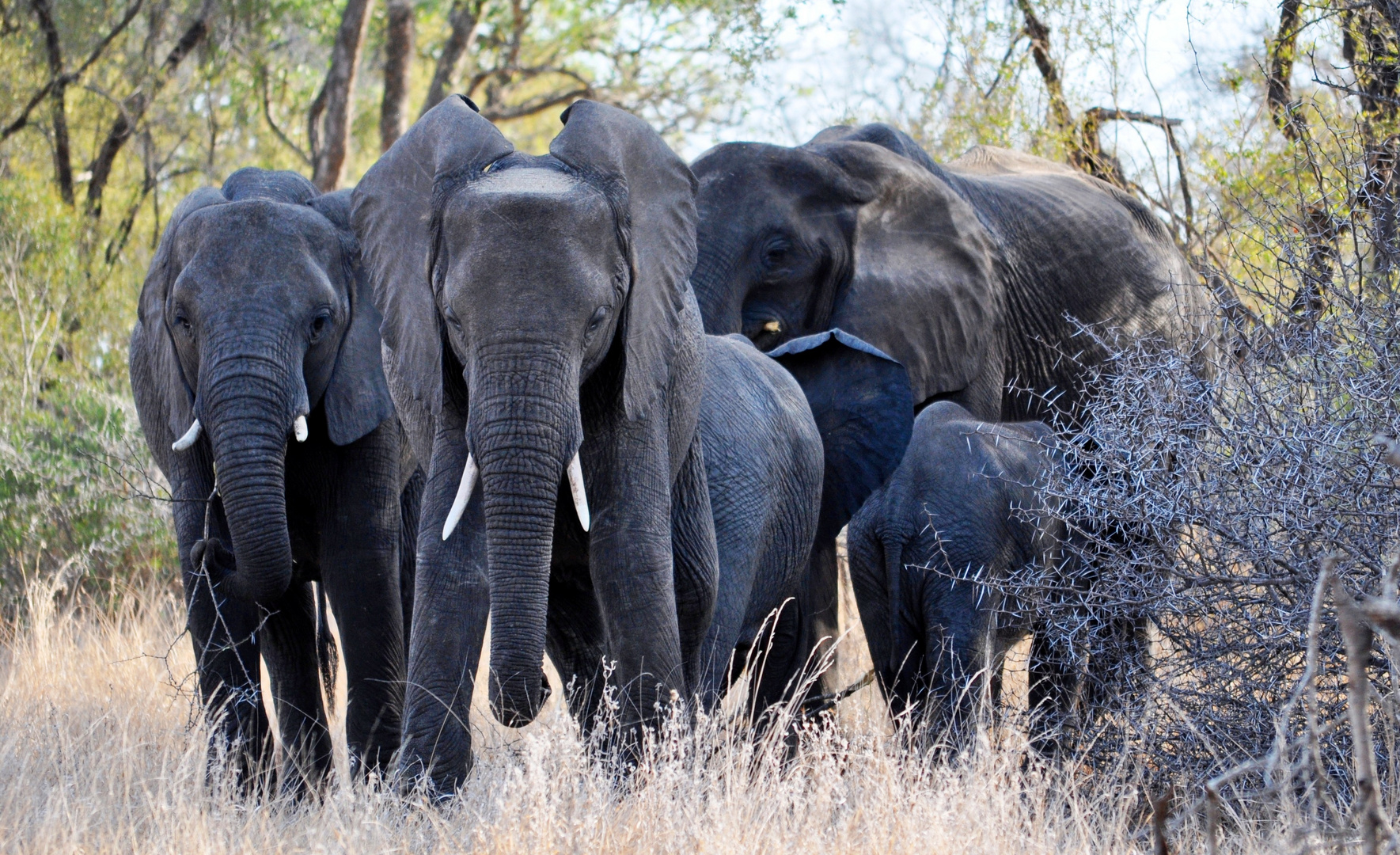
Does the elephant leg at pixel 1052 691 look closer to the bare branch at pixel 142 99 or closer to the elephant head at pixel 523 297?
the elephant head at pixel 523 297

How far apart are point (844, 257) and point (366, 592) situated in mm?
2620

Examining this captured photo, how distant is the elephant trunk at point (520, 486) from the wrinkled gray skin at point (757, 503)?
2.96 feet

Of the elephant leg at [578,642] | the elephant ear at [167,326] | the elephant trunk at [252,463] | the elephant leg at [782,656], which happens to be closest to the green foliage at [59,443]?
the elephant ear at [167,326]

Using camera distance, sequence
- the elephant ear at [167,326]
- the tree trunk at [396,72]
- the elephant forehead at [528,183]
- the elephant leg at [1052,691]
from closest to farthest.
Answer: the elephant forehead at [528,183], the elephant ear at [167,326], the elephant leg at [1052,691], the tree trunk at [396,72]

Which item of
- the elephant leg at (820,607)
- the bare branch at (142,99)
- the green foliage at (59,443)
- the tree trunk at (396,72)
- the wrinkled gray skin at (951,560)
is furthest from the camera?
the bare branch at (142,99)

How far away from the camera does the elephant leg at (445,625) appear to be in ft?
12.8

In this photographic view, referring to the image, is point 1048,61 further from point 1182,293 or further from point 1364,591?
point 1364,591

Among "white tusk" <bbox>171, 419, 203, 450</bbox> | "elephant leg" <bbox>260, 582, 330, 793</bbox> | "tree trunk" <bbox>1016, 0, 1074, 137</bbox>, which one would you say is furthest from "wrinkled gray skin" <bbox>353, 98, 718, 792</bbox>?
"tree trunk" <bbox>1016, 0, 1074, 137</bbox>

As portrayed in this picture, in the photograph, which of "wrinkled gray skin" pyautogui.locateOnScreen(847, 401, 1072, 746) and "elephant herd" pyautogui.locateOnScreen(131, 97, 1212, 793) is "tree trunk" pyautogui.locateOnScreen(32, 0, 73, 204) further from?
"wrinkled gray skin" pyautogui.locateOnScreen(847, 401, 1072, 746)

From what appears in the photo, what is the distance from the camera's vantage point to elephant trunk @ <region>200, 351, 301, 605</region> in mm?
4562

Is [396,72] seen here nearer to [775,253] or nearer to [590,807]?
[775,253]

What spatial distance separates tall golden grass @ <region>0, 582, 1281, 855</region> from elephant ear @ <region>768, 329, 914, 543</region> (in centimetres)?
105

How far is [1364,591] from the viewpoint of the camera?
13.9ft

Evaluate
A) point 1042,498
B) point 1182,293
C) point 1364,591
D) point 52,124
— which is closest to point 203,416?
point 1042,498
